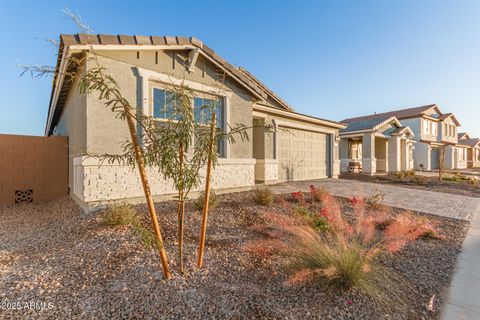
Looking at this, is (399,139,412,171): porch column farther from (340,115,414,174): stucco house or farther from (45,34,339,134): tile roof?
(45,34,339,134): tile roof

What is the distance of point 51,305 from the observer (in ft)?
7.09

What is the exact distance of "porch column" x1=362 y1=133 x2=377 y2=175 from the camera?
1611 cm

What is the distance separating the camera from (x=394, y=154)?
1845 centimetres

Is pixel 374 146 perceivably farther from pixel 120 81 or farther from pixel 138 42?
pixel 120 81

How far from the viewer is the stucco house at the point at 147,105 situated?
191 inches

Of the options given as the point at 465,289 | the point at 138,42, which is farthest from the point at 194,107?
the point at 465,289

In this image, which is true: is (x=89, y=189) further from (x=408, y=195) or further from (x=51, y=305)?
(x=408, y=195)

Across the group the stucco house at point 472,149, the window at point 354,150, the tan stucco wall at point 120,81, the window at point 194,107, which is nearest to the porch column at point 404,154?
the window at point 354,150

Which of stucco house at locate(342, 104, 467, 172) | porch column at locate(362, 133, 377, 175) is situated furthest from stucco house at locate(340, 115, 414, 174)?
stucco house at locate(342, 104, 467, 172)

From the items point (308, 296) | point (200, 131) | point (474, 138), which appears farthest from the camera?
point (474, 138)

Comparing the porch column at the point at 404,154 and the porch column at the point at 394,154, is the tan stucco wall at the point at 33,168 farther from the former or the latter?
the porch column at the point at 404,154

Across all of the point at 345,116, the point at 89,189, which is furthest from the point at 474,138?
the point at 89,189

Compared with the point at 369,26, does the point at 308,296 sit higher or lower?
lower

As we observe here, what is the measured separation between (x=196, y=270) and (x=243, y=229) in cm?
166
